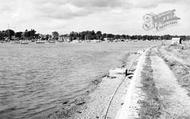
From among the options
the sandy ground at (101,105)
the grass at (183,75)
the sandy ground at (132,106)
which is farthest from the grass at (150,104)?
the grass at (183,75)

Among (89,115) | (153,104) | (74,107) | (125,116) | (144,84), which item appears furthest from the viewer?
(144,84)

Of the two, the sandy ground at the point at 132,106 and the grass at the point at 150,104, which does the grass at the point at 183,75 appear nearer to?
the grass at the point at 150,104

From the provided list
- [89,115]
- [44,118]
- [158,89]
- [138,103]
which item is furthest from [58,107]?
[158,89]

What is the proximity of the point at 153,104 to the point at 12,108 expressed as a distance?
30.4 ft

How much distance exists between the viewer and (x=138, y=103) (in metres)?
Answer: 13.0

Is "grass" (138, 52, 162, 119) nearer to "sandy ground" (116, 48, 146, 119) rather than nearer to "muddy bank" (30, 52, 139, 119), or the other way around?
"sandy ground" (116, 48, 146, 119)

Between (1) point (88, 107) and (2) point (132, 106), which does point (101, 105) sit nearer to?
(1) point (88, 107)

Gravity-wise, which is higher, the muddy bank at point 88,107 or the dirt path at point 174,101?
the dirt path at point 174,101

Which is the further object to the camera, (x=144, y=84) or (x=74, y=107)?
(x=144, y=84)

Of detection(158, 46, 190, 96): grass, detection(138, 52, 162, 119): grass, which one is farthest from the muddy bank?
detection(158, 46, 190, 96): grass

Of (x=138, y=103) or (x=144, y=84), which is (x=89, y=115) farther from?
(x=144, y=84)

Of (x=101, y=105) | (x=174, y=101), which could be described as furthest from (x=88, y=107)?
(x=174, y=101)

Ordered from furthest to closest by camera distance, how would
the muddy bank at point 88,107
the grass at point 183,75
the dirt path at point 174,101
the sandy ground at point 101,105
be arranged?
the grass at point 183,75 < the muddy bank at point 88,107 < the sandy ground at point 101,105 < the dirt path at point 174,101

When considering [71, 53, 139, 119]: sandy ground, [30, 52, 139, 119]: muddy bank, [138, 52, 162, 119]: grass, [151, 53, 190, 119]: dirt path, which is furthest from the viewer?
[30, 52, 139, 119]: muddy bank
